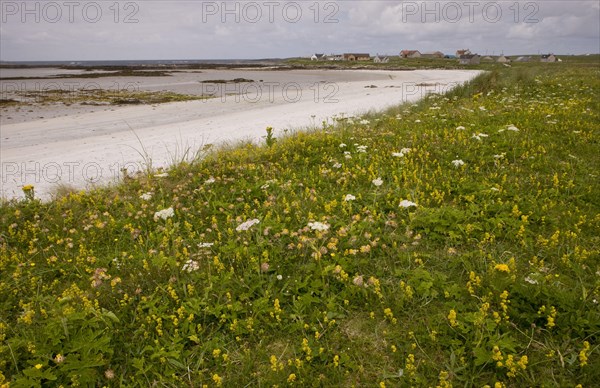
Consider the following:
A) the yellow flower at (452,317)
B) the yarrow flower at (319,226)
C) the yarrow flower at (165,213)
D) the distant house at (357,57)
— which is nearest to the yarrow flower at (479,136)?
the yarrow flower at (319,226)

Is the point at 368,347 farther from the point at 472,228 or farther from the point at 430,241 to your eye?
the point at 472,228

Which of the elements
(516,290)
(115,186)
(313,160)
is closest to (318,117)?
(313,160)

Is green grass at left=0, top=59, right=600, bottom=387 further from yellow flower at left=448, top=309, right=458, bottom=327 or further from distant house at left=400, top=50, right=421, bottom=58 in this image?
distant house at left=400, top=50, right=421, bottom=58

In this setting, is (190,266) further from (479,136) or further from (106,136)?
(106,136)

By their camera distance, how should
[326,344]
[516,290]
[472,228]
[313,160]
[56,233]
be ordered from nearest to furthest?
[326,344]
[516,290]
[472,228]
[56,233]
[313,160]

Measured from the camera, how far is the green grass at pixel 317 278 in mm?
3127

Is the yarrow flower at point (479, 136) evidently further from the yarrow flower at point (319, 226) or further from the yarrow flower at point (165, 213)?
the yarrow flower at point (165, 213)

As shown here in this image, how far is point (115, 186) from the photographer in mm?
7223

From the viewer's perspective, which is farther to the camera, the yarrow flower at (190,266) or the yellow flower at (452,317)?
the yarrow flower at (190,266)

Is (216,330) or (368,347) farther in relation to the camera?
(216,330)

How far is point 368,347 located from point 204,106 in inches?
929

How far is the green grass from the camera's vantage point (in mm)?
3127

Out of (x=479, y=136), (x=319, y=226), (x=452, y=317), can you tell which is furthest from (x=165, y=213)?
(x=479, y=136)

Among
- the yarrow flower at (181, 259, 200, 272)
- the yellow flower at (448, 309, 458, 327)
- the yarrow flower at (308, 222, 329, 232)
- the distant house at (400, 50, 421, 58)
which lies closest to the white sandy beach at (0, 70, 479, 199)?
the yarrow flower at (181, 259, 200, 272)
